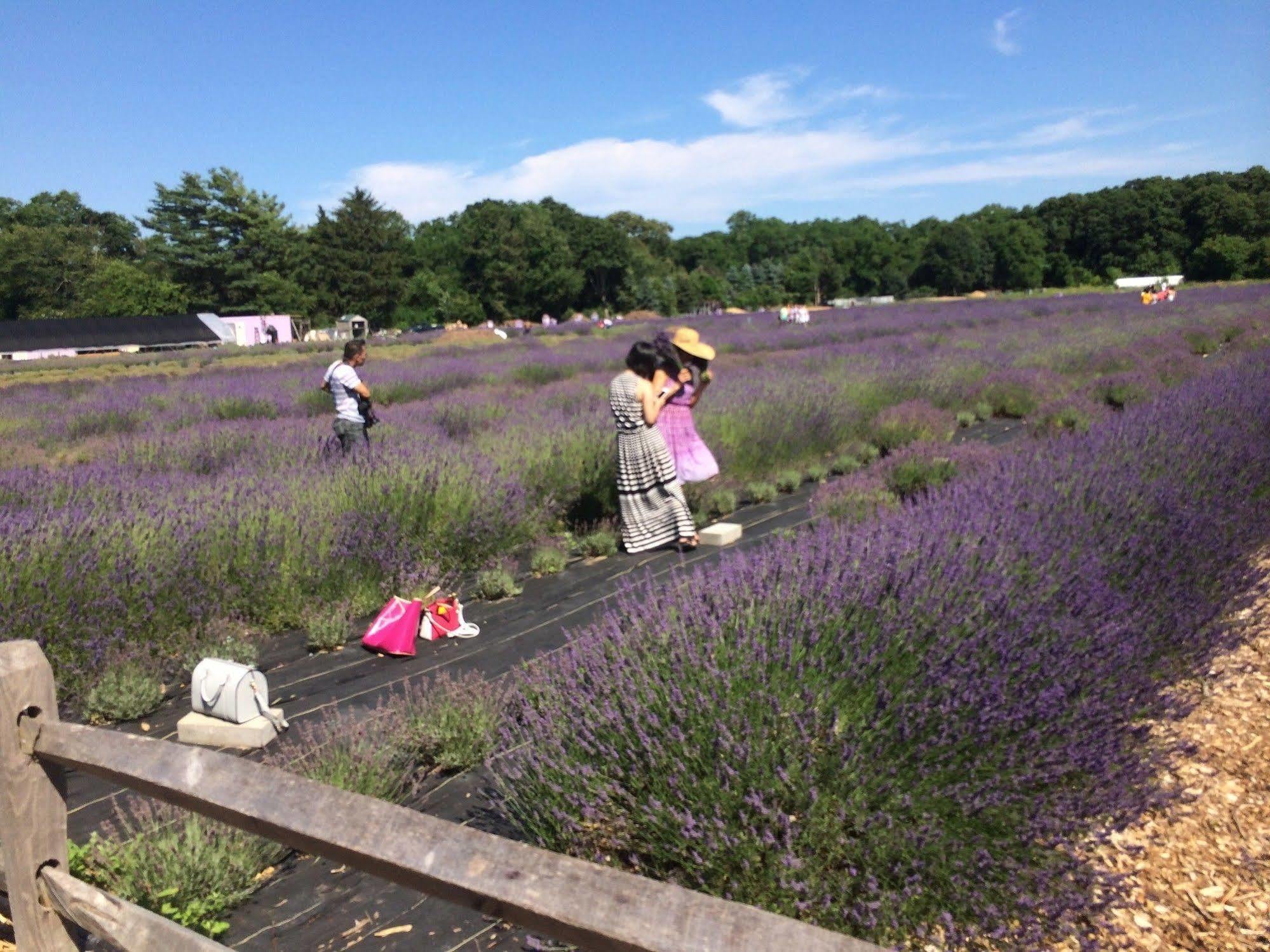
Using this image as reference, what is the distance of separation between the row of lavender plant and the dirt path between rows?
137mm

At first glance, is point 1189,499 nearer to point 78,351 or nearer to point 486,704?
point 486,704

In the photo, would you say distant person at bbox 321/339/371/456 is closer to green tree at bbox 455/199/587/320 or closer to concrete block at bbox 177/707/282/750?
concrete block at bbox 177/707/282/750

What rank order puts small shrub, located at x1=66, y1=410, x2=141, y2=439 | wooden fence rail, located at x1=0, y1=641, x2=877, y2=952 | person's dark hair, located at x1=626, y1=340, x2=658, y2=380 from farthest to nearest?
1. small shrub, located at x1=66, y1=410, x2=141, y2=439
2. person's dark hair, located at x1=626, y1=340, x2=658, y2=380
3. wooden fence rail, located at x1=0, y1=641, x2=877, y2=952

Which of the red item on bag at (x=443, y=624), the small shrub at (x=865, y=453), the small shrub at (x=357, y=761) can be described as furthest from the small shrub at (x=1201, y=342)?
the small shrub at (x=357, y=761)

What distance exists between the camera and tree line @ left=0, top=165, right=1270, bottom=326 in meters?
62.2

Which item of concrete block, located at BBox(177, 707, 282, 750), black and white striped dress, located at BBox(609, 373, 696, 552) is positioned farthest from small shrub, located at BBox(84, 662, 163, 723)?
black and white striped dress, located at BBox(609, 373, 696, 552)

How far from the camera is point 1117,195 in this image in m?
91.4

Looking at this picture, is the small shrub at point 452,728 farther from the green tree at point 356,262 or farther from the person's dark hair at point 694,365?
the green tree at point 356,262

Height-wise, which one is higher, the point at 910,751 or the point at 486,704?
the point at 910,751

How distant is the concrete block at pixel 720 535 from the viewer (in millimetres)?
7004

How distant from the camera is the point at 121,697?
4.24 meters

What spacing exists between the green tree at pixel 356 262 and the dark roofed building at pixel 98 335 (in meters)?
12.3

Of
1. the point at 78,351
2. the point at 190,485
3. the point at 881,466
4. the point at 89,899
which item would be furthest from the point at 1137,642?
the point at 78,351

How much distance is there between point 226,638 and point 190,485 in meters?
2.22
